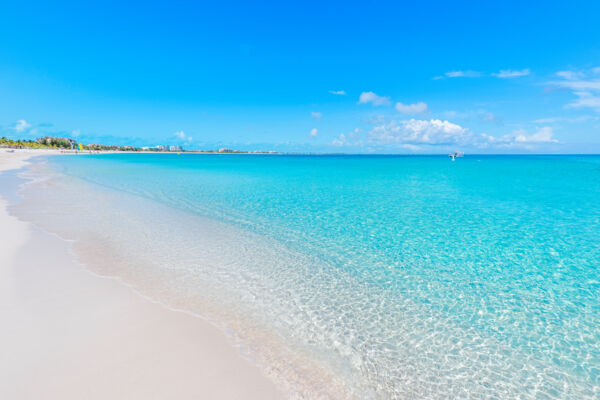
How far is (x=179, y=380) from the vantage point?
13.0 feet

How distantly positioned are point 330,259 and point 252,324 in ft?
12.9

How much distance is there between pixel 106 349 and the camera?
4.48 metres

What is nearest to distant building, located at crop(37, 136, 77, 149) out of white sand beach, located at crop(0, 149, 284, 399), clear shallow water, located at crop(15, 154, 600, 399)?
clear shallow water, located at crop(15, 154, 600, 399)

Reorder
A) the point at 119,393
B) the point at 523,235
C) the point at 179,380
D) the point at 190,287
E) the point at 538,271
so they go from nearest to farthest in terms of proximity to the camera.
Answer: the point at 119,393 → the point at 179,380 → the point at 190,287 → the point at 538,271 → the point at 523,235

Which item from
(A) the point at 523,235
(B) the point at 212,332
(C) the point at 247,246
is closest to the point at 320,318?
(B) the point at 212,332

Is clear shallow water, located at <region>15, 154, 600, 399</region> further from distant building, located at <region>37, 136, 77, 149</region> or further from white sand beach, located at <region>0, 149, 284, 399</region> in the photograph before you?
distant building, located at <region>37, 136, 77, 149</region>

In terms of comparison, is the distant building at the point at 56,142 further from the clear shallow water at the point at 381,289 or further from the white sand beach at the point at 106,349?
the white sand beach at the point at 106,349

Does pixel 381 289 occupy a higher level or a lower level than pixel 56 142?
lower

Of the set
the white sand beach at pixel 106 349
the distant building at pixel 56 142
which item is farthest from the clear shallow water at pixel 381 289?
the distant building at pixel 56 142

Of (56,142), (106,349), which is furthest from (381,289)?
(56,142)

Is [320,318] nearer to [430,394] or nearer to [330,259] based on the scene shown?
[430,394]

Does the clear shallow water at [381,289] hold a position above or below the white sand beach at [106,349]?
below

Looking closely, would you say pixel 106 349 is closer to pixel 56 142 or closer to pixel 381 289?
pixel 381 289

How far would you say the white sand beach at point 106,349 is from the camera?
379cm
